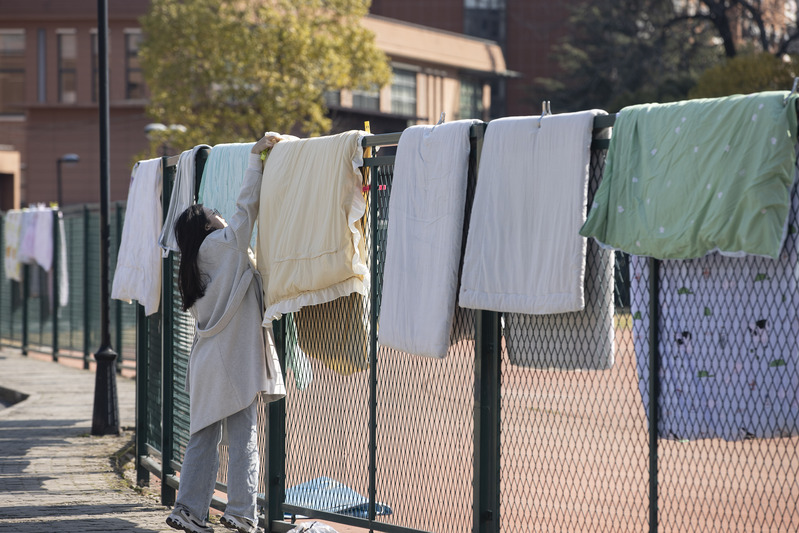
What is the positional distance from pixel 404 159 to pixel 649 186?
1.45 meters

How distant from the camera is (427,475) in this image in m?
5.40

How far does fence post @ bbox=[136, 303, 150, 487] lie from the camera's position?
8359 mm

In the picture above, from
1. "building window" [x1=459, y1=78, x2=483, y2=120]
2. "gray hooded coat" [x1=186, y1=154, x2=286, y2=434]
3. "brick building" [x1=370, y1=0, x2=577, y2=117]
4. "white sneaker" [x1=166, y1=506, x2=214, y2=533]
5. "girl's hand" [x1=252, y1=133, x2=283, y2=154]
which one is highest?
"brick building" [x1=370, y1=0, x2=577, y2=117]

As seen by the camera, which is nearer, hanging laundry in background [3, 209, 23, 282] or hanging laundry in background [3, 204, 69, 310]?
hanging laundry in background [3, 204, 69, 310]

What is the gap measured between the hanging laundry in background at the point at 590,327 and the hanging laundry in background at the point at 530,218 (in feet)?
0.46

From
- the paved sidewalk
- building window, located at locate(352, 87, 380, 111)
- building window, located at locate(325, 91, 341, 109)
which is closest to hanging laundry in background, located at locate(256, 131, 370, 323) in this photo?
the paved sidewalk

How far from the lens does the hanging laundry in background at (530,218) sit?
4391 millimetres

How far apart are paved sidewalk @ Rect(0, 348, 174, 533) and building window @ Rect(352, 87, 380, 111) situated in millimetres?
33820

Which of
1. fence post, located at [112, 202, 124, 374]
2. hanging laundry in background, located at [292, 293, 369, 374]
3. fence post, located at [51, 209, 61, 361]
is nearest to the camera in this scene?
hanging laundry in background, located at [292, 293, 369, 374]

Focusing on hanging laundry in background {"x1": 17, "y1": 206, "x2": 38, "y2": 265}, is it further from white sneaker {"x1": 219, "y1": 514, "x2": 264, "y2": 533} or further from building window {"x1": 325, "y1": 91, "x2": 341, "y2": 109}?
building window {"x1": 325, "y1": 91, "x2": 341, "y2": 109}

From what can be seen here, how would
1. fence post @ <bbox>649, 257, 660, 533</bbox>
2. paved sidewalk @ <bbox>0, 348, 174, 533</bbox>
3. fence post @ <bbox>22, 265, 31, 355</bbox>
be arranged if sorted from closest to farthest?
fence post @ <bbox>649, 257, 660, 533</bbox>
paved sidewalk @ <bbox>0, 348, 174, 533</bbox>
fence post @ <bbox>22, 265, 31, 355</bbox>

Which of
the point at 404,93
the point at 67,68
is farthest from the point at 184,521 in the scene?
the point at 67,68

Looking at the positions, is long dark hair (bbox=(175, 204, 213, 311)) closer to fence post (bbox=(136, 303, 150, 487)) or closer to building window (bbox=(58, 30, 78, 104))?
fence post (bbox=(136, 303, 150, 487))

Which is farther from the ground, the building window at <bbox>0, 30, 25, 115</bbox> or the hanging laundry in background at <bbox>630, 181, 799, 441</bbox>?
the building window at <bbox>0, 30, 25, 115</bbox>
